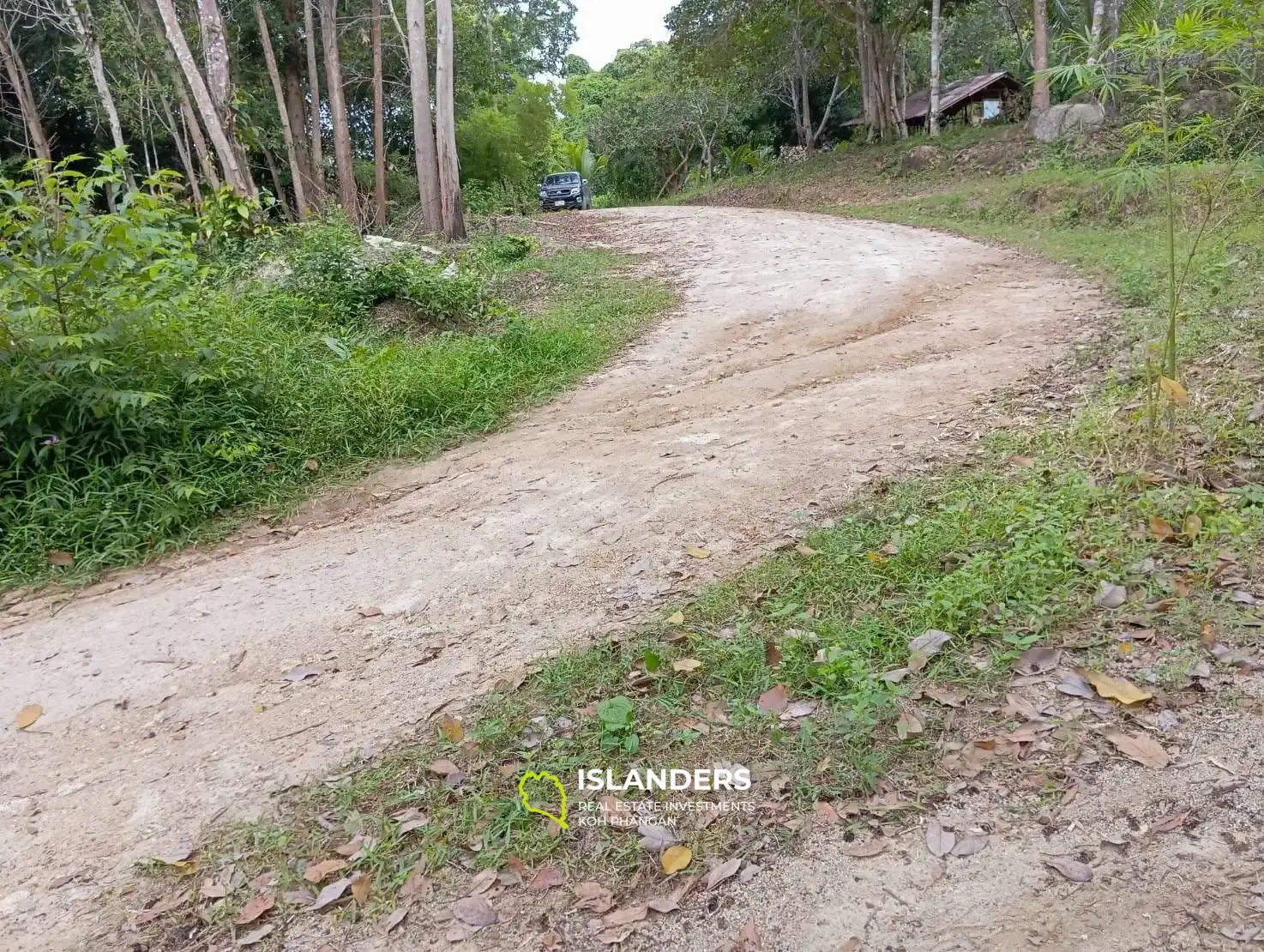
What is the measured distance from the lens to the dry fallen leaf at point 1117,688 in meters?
2.72

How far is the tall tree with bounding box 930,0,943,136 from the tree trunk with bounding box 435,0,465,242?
39.0ft

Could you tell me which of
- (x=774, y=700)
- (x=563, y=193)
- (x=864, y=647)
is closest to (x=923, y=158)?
(x=563, y=193)

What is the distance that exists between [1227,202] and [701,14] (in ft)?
75.1

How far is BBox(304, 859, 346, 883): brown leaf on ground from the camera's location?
2.54 meters

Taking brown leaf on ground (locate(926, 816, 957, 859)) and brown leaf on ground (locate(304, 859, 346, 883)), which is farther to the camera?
brown leaf on ground (locate(304, 859, 346, 883))

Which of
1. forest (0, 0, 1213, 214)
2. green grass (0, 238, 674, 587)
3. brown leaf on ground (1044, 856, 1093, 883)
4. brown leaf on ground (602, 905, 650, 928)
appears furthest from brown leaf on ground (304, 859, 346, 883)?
forest (0, 0, 1213, 214)

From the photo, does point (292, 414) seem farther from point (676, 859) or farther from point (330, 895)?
point (676, 859)

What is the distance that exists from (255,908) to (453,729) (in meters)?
0.85

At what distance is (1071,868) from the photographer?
7.15 feet

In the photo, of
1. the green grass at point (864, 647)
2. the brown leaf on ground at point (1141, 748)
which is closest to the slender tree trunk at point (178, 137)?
the green grass at point (864, 647)

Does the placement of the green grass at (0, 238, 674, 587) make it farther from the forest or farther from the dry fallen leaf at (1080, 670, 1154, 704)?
the dry fallen leaf at (1080, 670, 1154, 704)

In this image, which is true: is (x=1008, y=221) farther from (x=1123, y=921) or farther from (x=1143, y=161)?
(x=1123, y=921)

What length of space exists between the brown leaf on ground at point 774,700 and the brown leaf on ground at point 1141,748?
1.00 m

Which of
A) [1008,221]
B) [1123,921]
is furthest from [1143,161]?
[1008,221]
